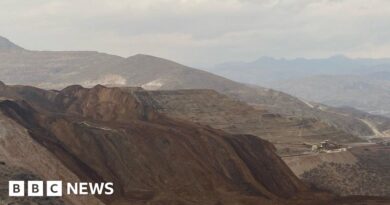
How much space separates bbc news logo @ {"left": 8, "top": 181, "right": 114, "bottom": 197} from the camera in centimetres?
4450

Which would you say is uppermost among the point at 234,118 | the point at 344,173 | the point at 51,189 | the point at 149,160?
the point at 234,118

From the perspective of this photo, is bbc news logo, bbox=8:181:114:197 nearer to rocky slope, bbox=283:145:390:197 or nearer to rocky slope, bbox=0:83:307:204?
rocky slope, bbox=0:83:307:204

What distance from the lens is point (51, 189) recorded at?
47.7 metres

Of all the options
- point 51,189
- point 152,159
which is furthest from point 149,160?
point 51,189

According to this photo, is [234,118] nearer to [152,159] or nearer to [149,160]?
[152,159]

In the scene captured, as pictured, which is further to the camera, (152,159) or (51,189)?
(152,159)

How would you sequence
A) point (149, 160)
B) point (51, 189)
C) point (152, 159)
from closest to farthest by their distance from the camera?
point (51, 189)
point (149, 160)
point (152, 159)

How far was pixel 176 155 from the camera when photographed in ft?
224

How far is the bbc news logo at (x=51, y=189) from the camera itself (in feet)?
146

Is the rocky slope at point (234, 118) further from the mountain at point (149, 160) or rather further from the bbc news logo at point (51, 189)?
the bbc news logo at point (51, 189)

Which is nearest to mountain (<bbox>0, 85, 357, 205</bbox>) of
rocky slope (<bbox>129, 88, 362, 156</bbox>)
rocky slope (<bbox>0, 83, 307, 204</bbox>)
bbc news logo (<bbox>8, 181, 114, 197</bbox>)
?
rocky slope (<bbox>0, 83, 307, 204</bbox>)

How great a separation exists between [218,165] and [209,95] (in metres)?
67.8

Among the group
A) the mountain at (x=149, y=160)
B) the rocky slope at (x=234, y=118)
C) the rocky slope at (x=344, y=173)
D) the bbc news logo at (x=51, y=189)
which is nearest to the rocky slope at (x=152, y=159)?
the mountain at (x=149, y=160)

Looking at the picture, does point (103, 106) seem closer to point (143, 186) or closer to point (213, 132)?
point (213, 132)
